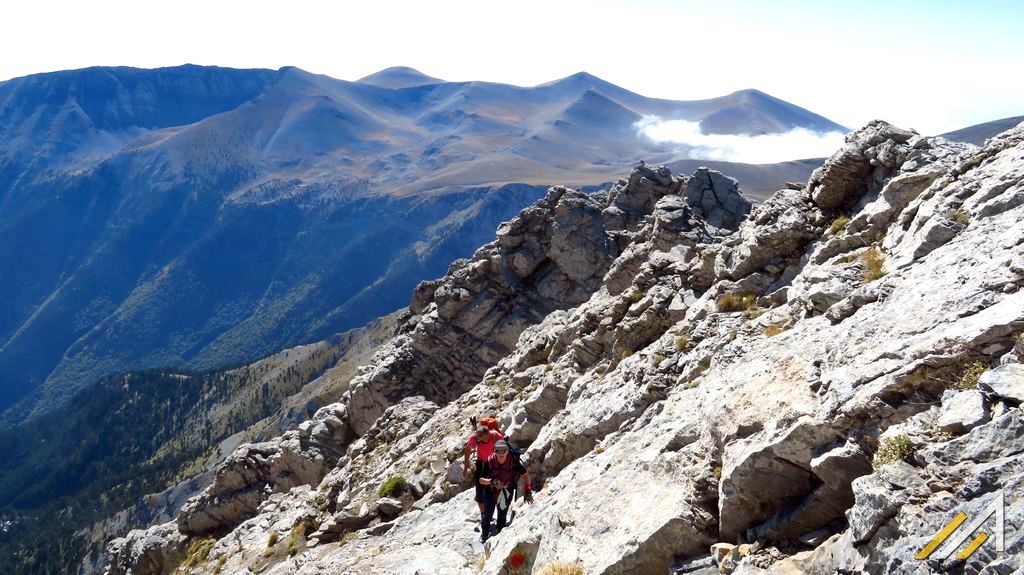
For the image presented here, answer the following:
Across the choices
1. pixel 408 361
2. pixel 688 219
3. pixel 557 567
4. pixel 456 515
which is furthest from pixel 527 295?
pixel 557 567

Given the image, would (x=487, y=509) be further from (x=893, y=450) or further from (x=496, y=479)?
(x=893, y=450)

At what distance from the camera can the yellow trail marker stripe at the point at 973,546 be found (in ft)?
25.3

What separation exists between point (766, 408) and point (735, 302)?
9642 mm

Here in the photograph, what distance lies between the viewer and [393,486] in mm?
30734

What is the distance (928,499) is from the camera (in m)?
8.74

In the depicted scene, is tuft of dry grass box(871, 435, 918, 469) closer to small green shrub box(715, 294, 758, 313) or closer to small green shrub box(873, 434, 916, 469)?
small green shrub box(873, 434, 916, 469)

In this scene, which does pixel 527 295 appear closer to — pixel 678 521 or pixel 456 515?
pixel 456 515

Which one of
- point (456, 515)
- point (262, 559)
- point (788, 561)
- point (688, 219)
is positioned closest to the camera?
point (788, 561)

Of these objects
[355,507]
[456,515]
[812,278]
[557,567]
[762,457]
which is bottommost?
[355,507]

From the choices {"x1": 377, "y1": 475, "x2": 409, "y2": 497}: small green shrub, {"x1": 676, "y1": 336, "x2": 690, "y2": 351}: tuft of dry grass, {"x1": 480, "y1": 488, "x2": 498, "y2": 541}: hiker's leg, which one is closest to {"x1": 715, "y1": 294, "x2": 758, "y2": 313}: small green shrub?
{"x1": 676, "y1": 336, "x2": 690, "y2": 351}: tuft of dry grass

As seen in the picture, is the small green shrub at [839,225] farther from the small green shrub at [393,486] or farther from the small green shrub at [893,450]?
the small green shrub at [393,486]

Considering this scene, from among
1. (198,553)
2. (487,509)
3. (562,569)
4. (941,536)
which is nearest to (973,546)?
(941,536)

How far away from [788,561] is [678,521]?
2.64 metres

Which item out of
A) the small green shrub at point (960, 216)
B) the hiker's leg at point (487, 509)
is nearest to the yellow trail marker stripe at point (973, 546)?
the small green shrub at point (960, 216)
